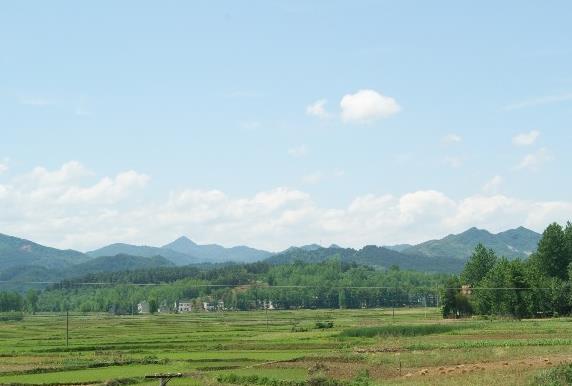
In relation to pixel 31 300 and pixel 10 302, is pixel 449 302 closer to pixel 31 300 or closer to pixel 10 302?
pixel 10 302

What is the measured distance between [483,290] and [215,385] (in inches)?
3022

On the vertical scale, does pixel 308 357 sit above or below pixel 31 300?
below

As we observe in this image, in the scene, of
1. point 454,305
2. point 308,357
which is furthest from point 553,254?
point 308,357

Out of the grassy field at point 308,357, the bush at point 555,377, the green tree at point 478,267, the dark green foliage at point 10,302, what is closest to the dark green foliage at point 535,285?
the green tree at point 478,267

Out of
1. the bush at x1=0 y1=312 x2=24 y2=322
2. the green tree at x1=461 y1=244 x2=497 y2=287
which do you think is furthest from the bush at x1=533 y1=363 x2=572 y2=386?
the bush at x1=0 y1=312 x2=24 y2=322

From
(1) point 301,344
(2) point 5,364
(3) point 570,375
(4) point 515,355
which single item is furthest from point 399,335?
(3) point 570,375

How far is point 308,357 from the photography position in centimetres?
5356

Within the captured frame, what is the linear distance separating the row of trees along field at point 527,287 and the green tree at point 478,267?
3.19 meters

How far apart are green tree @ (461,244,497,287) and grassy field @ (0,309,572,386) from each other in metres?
43.8

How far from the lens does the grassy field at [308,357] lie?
39.8 m

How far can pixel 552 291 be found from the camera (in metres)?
99.9

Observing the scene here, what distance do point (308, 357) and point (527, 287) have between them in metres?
57.4

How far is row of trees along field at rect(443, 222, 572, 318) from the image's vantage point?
100562 millimetres

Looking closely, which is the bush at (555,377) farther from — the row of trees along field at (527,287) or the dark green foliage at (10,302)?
the dark green foliage at (10,302)
